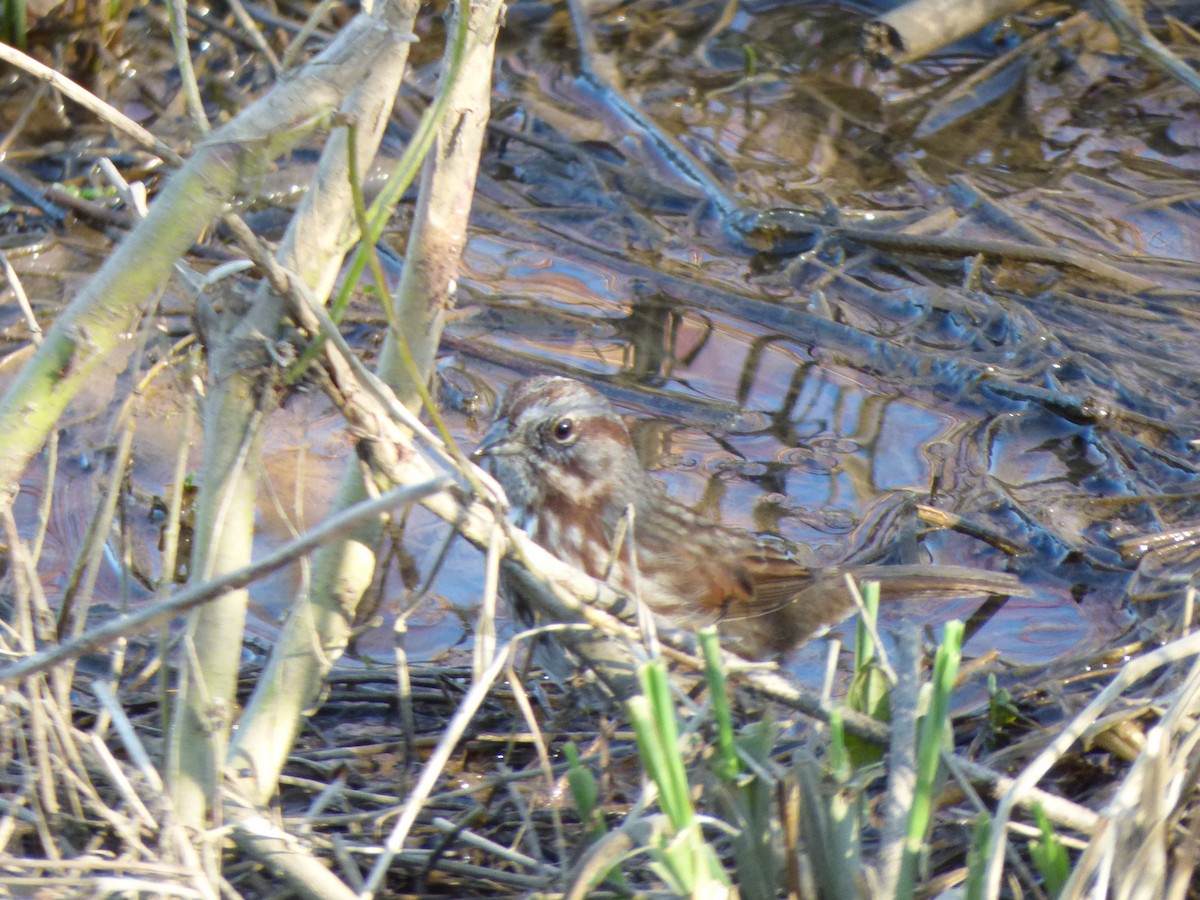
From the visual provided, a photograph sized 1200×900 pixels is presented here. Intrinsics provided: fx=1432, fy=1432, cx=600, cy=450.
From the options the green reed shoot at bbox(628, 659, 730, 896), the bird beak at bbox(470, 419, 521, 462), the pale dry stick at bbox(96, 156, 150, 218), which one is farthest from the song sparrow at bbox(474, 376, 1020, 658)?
the green reed shoot at bbox(628, 659, 730, 896)

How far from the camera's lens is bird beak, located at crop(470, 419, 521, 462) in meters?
3.82

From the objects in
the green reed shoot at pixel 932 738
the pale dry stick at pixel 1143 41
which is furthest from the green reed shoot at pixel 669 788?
the pale dry stick at pixel 1143 41

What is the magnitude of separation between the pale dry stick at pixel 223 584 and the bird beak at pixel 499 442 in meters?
1.90

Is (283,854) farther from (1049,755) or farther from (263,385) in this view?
(1049,755)

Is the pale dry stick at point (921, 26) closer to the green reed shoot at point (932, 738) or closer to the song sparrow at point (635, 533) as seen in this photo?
the song sparrow at point (635, 533)

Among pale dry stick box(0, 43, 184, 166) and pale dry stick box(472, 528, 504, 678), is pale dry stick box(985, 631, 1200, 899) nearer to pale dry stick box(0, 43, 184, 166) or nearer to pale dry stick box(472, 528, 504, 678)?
pale dry stick box(472, 528, 504, 678)

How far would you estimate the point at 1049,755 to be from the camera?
2.08m

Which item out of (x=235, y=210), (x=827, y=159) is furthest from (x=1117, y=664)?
(x=827, y=159)

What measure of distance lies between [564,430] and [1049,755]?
2034 millimetres

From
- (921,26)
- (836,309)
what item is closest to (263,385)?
(836,309)

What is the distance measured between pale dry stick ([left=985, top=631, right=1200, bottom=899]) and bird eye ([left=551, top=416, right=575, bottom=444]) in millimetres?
1918

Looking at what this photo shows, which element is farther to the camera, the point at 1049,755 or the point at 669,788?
the point at 1049,755

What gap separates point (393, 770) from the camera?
121 inches

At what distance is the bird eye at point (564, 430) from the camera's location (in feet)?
12.7
